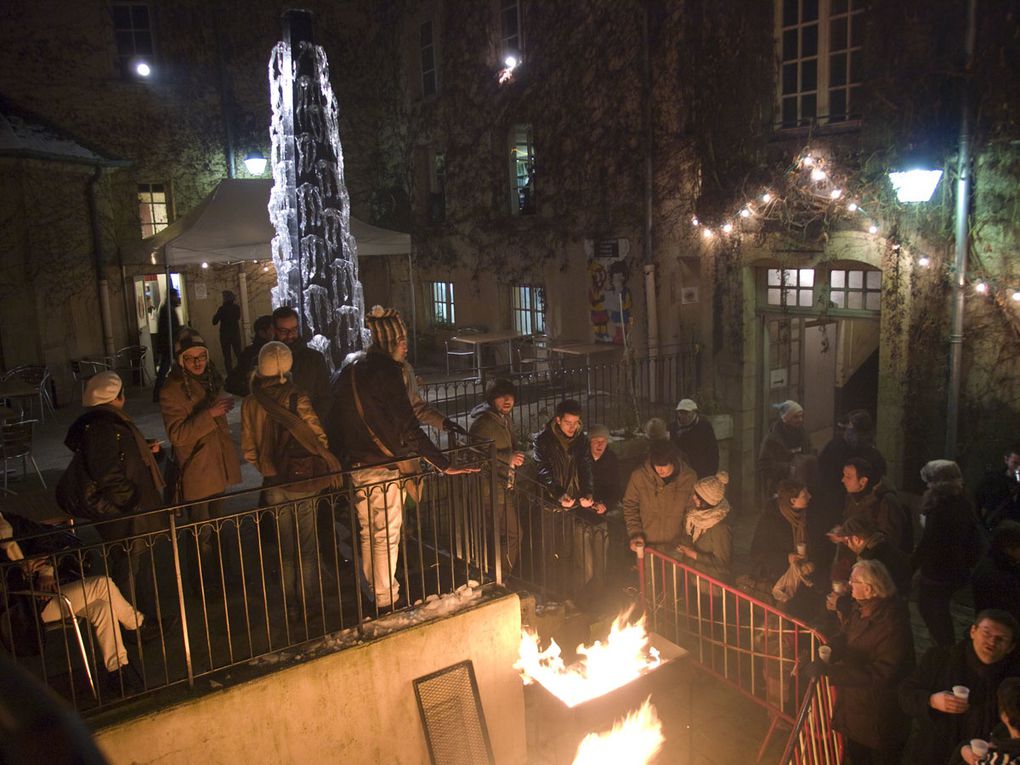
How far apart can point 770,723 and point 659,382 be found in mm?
6620

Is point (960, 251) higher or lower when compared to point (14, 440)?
higher

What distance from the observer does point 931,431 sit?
912 cm

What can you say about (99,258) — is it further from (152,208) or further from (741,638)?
(741,638)

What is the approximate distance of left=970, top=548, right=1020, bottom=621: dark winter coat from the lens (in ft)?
17.5

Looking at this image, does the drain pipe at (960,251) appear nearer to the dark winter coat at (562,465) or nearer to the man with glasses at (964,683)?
the dark winter coat at (562,465)

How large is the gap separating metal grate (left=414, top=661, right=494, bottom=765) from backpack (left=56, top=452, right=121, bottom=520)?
223cm

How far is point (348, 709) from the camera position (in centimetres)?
493

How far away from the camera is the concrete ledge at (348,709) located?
438cm

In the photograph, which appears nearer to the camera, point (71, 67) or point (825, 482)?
point (825, 482)

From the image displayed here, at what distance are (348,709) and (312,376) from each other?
269 centimetres

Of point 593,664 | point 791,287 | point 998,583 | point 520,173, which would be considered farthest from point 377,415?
point 520,173

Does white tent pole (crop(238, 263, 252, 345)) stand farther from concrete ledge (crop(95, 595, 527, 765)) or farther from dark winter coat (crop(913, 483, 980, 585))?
dark winter coat (crop(913, 483, 980, 585))

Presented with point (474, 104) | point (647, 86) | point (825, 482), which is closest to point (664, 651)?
point (825, 482)

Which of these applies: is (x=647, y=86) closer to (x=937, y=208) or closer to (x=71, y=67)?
(x=937, y=208)
